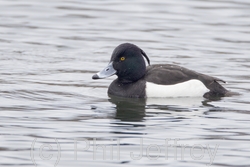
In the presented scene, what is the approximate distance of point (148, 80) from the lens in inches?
483

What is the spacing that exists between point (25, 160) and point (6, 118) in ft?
6.82

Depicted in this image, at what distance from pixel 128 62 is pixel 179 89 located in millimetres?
883

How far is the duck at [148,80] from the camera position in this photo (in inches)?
480

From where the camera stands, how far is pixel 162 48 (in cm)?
1662

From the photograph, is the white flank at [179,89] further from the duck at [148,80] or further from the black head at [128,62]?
the black head at [128,62]

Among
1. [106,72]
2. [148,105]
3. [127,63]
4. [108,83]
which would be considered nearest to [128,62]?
[127,63]

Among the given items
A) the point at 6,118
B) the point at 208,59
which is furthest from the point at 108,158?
the point at 208,59

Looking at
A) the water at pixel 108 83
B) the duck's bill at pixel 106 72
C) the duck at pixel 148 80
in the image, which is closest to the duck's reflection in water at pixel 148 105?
the water at pixel 108 83

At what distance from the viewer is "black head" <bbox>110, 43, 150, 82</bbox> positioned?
484 inches

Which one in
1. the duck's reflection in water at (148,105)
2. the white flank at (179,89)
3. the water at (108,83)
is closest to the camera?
the water at (108,83)

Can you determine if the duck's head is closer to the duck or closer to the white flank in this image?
the duck

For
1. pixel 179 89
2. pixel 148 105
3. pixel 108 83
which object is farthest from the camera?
pixel 108 83

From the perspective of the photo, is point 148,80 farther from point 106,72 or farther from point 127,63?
point 106,72

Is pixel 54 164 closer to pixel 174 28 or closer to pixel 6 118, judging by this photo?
pixel 6 118
